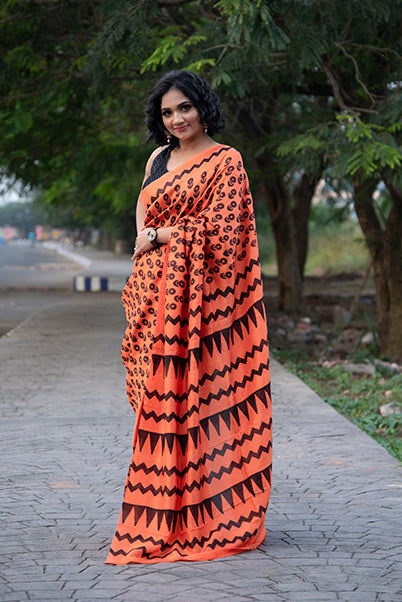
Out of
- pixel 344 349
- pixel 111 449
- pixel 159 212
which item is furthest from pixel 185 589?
pixel 344 349

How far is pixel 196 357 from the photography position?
3.33 metres

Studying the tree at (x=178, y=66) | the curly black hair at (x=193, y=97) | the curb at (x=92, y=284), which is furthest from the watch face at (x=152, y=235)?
the curb at (x=92, y=284)

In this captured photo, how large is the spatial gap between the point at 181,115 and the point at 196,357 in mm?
1018

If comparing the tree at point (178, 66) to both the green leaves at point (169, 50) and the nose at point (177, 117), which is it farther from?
the nose at point (177, 117)

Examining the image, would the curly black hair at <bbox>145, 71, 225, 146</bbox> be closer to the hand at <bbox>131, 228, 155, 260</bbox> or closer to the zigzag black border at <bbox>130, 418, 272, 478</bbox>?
the hand at <bbox>131, 228, 155, 260</bbox>

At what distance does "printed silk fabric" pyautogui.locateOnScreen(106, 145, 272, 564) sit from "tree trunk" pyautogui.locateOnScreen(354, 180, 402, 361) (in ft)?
22.3

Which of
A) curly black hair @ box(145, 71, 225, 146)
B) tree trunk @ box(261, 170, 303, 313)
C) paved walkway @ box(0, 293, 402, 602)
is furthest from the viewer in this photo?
tree trunk @ box(261, 170, 303, 313)

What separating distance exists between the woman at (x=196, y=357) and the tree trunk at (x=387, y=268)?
6.74 m

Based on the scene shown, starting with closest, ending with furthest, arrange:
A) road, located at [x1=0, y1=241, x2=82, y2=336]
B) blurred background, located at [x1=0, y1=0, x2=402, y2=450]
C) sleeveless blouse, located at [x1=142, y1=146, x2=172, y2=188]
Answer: sleeveless blouse, located at [x1=142, y1=146, x2=172, y2=188]
blurred background, located at [x1=0, y1=0, x2=402, y2=450]
road, located at [x1=0, y1=241, x2=82, y2=336]

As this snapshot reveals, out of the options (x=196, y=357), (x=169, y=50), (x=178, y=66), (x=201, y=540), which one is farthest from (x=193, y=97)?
(x=178, y=66)

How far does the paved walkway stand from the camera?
3055mm

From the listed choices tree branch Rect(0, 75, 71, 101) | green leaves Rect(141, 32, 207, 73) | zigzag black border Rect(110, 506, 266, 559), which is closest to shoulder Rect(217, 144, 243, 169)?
zigzag black border Rect(110, 506, 266, 559)

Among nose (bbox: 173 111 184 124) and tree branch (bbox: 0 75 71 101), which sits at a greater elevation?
tree branch (bbox: 0 75 71 101)

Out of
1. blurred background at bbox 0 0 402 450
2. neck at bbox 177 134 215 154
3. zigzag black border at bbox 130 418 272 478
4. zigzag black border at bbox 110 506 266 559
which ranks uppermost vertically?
blurred background at bbox 0 0 402 450
